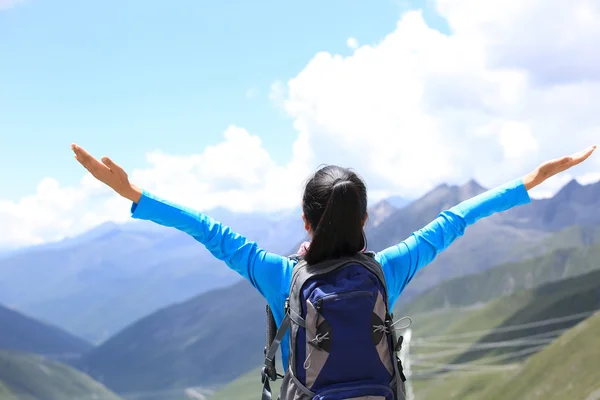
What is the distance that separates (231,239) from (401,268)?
1814 millimetres

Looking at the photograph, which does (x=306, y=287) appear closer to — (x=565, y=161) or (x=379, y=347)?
(x=379, y=347)

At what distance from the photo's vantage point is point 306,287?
18.8 ft

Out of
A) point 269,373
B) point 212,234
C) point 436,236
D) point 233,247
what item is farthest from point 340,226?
point 436,236

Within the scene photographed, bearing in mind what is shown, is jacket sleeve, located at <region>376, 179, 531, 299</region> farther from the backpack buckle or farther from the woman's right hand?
the woman's right hand

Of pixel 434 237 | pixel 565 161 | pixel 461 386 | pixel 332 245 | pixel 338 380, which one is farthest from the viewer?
pixel 461 386

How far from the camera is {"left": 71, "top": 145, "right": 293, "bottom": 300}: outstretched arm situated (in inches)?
241

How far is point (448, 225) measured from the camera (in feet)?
23.3

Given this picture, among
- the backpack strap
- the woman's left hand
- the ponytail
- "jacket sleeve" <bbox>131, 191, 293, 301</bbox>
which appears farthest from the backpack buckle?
the woman's left hand

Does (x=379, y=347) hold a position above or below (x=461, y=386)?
below

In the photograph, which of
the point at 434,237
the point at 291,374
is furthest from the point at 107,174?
the point at 434,237

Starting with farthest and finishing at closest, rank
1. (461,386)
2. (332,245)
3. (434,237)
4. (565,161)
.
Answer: (461,386) → (565,161) → (434,237) → (332,245)

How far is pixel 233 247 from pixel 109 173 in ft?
4.58

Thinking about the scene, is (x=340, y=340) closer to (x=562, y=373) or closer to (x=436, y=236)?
(x=436, y=236)

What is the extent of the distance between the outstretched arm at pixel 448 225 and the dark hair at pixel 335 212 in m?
0.84
